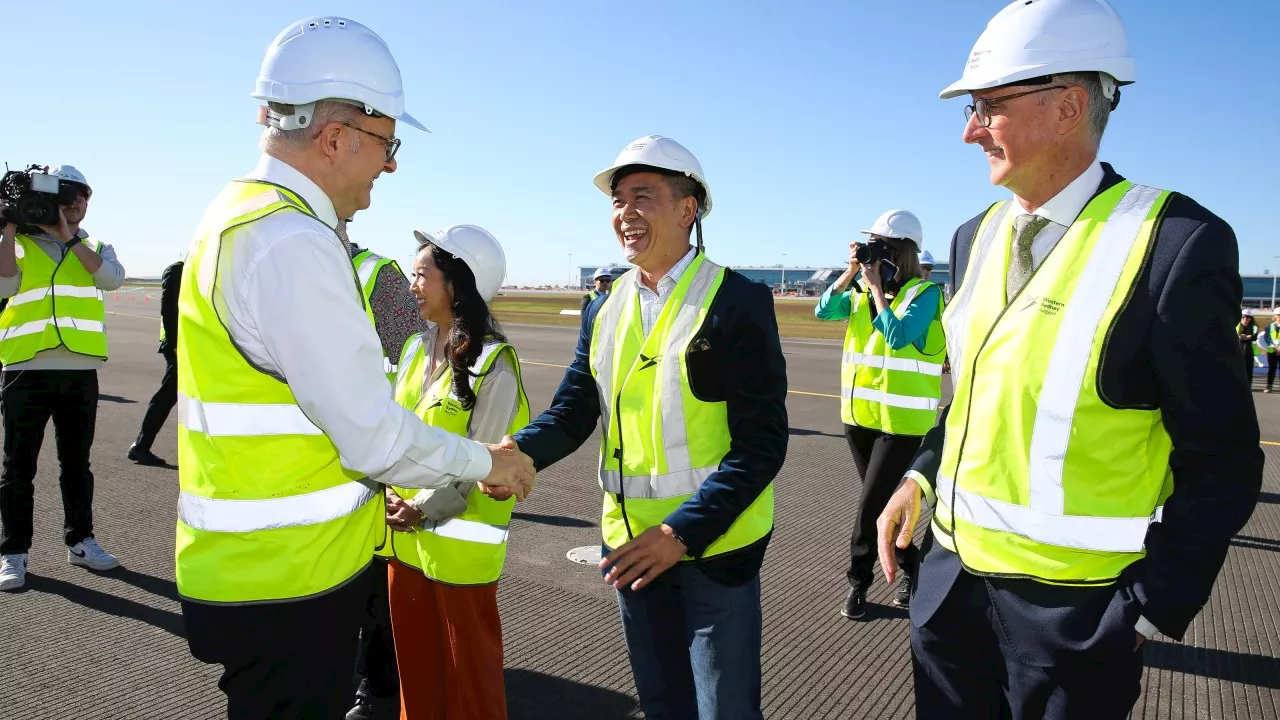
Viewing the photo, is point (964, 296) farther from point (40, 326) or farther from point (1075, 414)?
point (40, 326)

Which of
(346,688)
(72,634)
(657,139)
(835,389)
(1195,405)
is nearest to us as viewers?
(1195,405)

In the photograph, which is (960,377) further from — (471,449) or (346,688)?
(346,688)

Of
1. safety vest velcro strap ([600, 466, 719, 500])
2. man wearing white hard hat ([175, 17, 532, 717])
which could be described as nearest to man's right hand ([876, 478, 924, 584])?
safety vest velcro strap ([600, 466, 719, 500])

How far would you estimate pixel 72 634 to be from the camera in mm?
3992

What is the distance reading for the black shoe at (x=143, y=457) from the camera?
7.67 meters

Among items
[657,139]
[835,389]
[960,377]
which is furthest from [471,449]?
[835,389]

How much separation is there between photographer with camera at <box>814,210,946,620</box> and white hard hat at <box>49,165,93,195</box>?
488cm

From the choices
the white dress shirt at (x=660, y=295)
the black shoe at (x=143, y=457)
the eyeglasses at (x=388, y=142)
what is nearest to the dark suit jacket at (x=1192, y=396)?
the white dress shirt at (x=660, y=295)

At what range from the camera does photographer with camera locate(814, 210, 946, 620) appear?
4.48m

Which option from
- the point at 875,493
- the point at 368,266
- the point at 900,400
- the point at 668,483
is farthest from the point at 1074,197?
the point at 368,266

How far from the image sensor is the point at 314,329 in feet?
5.76

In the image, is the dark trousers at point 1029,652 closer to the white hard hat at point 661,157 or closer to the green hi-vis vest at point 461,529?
the white hard hat at point 661,157

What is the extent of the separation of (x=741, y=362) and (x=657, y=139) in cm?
74

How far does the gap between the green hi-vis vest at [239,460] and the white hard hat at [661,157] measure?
920mm
